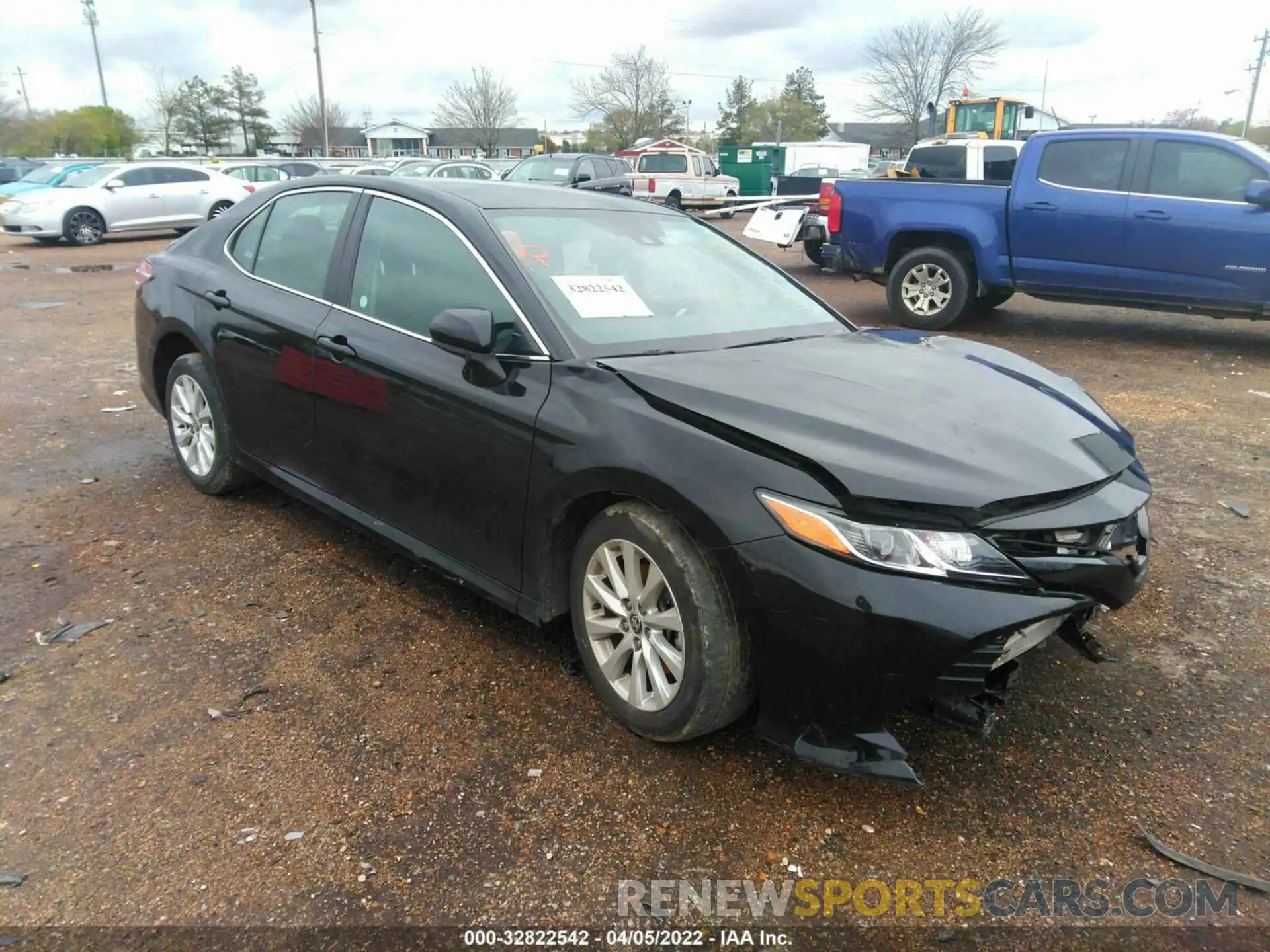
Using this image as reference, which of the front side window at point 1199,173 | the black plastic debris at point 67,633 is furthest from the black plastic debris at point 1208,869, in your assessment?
the front side window at point 1199,173

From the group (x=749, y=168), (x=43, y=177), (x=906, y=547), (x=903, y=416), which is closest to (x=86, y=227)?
(x=43, y=177)

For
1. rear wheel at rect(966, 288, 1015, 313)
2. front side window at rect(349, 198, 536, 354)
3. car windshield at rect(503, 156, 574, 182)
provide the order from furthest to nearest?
car windshield at rect(503, 156, 574, 182) → rear wheel at rect(966, 288, 1015, 313) → front side window at rect(349, 198, 536, 354)

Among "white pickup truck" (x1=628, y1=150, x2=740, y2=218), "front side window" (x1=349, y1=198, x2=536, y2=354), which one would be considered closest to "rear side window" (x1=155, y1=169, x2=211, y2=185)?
"white pickup truck" (x1=628, y1=150, x2=740, y2=218)

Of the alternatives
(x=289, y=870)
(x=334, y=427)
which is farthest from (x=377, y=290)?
(x=289, y=870)

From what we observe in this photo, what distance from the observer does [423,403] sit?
10.2 ft

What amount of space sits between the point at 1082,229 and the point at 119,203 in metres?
17.2

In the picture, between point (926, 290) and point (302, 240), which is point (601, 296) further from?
point (926, 290)

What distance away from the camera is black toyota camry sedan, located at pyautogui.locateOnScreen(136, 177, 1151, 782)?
224cm

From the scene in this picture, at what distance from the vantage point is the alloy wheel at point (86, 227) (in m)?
17.1

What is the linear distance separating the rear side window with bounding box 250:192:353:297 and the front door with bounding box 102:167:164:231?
16.1 m

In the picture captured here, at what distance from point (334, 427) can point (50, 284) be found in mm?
11892

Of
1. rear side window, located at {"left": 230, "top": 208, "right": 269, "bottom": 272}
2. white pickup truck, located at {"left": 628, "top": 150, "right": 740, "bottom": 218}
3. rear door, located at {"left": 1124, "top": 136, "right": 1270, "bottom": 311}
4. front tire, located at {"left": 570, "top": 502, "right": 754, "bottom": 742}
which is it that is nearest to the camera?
front tire, located at {"left": 570, "top": 502, "right": 754, "bottom": 742}

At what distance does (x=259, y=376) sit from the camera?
3867 mm

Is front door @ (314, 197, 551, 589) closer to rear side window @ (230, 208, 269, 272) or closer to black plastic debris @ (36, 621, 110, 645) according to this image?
rear side window @ (230, 208, 269, 272)
